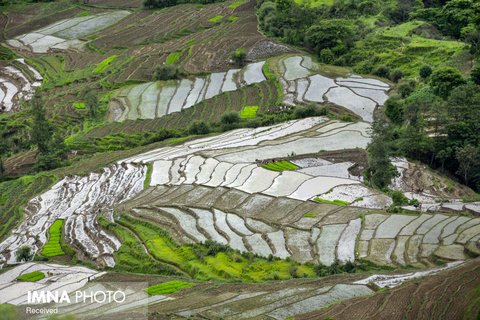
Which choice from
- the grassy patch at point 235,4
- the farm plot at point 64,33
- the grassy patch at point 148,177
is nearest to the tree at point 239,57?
the grassy patch at point 235,4

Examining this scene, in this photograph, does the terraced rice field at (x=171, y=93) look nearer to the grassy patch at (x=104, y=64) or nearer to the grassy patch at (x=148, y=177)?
the grassy patch at (x=104, y=64)

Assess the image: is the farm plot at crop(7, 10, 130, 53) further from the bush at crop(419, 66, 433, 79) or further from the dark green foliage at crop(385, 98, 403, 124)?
the dark green foliage at crop(385, 98, 403, 124)

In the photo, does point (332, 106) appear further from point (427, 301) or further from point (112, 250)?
point (427, 301)

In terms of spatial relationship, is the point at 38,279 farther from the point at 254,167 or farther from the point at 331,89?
the point at 331,89

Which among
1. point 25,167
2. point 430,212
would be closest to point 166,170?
point 25,167

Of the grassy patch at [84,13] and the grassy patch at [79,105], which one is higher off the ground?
the grassy patch at [84,13]

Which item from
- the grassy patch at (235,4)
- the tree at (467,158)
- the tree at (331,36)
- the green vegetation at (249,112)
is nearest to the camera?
the tree at (467,158)

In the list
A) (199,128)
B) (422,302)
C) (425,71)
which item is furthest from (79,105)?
(422,302)
